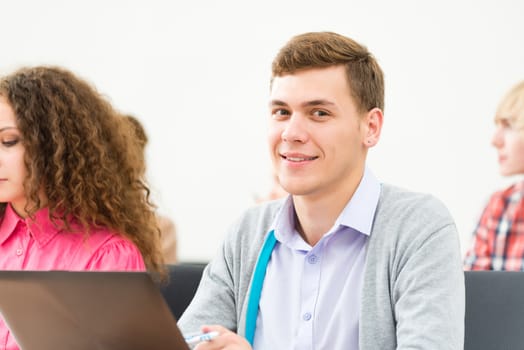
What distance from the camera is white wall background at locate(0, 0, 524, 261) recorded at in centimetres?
398

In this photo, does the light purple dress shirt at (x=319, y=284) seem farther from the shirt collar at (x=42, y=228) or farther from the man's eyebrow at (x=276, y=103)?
the shirt collar at (x=42, y=228)

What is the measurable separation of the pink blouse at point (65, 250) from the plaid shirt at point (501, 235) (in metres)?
1.30

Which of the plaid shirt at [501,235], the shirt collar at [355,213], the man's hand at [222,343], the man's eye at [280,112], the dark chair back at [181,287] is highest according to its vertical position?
the man's eye at [280,112]

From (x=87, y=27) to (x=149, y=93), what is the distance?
528 millimetres

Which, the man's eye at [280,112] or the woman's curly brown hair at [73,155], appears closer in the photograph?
the man's eye at [280,112]

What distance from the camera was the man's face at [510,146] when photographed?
2926 millimetres

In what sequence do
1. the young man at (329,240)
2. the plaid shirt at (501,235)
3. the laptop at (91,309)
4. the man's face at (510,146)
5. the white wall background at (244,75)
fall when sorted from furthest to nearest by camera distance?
the white wall background at (244,75), the man's face at (510,146), the plaid shirt at (501,235), the young man at (329,240), the laptop at (91,309)

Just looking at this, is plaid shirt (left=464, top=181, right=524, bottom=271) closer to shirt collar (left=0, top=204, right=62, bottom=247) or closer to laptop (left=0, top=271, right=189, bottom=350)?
shirt collar (left=0, top=204, right=62, bottom=247)

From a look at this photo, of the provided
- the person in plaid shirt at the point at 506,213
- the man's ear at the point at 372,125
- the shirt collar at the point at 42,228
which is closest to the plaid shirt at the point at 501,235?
the person in plaid shirt at the point at 506,213

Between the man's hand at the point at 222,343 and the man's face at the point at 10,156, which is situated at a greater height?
the man's face at the point at 10,156

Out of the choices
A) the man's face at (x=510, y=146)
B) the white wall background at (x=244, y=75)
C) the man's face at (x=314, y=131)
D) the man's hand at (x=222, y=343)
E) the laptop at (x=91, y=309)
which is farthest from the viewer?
the white wall background at (x=244, y=75)

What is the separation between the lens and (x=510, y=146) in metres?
2.95

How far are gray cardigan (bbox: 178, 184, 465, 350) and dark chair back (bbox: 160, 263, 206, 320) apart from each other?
0.22 meters

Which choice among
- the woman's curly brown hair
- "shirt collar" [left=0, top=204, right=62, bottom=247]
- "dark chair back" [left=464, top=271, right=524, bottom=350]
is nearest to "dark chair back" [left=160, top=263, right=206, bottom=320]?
the woman's curly brown hair
